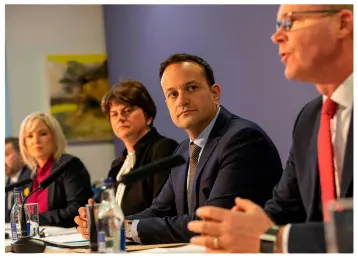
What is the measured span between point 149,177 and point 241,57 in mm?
1130

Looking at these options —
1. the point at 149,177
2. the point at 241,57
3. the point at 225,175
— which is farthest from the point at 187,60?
the point at 241,57

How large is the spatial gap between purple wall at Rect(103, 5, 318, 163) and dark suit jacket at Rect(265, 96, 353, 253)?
1.65 m

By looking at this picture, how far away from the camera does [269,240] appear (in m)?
1.82

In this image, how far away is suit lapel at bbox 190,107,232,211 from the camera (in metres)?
2.75

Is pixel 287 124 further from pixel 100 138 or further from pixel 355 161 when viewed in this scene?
pixel 100 138

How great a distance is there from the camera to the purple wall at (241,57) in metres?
3.98

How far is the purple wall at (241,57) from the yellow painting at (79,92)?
5.56 ft

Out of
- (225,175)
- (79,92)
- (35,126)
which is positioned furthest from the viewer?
(79,92)

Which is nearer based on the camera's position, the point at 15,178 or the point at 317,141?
the point at 317,141

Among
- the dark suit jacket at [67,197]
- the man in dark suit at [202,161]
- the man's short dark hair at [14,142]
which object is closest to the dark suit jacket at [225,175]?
the man in dark suit at [202,161]

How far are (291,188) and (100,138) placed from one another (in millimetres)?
5186

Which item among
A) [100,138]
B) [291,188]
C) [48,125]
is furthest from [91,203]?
[100,138]

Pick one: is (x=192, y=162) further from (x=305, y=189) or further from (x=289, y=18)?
(x=289, y=18)

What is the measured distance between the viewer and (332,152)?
1.89m
